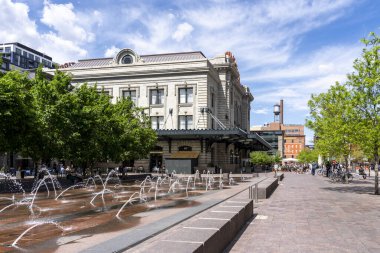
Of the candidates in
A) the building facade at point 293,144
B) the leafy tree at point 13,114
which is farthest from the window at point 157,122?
the building facade at point 293,144

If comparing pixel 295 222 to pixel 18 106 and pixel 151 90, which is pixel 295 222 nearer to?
pixel 18 106

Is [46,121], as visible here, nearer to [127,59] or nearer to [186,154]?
[186,154]

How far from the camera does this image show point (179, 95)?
2437 inches

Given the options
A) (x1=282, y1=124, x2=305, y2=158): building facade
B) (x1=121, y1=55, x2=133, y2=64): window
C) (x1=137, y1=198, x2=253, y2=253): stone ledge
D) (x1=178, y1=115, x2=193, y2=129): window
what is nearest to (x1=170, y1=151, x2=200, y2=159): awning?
(x1=178, y1=115, x2=193, y2=129): window

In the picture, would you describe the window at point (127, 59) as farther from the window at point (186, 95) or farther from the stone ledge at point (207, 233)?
the stone ledge at point (207, 233)

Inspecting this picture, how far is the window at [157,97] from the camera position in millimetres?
62928

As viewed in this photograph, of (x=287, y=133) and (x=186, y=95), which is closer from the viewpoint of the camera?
(x=186, y=95)

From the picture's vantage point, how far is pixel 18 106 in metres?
21.2

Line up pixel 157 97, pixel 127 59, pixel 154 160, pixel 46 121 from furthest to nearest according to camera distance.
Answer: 1. pixel 127 59
2. pixel 157 97
3. pixel 154 160
4. pixel 46 121

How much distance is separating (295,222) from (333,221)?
1296 millimetres

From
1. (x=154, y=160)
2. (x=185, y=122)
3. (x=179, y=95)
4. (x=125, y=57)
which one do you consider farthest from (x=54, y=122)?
(x=125, y=57)

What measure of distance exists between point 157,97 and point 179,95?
378 cm

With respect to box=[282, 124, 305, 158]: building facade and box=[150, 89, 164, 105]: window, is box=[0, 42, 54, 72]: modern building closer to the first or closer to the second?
box=[150, 89, 164, 105]: window

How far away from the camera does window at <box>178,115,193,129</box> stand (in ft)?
201
